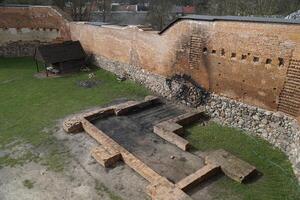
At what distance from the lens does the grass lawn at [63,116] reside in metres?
7.79

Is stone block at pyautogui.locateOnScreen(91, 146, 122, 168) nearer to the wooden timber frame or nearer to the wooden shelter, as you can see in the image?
the wooden timber frame

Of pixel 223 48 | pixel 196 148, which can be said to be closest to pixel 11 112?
pixel 196 148

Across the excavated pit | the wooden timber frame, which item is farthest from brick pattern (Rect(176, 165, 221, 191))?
the excavated pit

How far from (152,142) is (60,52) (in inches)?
395

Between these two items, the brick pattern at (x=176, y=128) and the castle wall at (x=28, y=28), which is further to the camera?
the castle wall at (x=28, y=28)

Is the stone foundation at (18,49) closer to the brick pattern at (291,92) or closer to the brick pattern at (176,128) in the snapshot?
the brick pattern at (176,128)

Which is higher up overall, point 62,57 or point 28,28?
point 28,28

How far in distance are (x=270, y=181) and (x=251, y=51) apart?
411cm

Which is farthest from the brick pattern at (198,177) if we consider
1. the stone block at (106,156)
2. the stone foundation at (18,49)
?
the stone foundation at (18,49)

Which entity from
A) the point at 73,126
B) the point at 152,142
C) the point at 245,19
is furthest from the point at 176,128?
the point at 245,19

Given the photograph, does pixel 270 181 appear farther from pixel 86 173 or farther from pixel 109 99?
pixel 109 99

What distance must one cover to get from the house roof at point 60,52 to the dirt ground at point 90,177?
8.47 meters

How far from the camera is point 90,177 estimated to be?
8.26 m

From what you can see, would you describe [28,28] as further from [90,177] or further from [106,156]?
[90,177]
